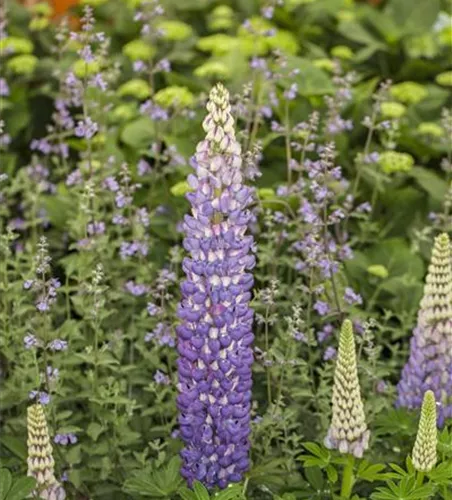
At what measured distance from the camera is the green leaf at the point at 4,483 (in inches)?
129

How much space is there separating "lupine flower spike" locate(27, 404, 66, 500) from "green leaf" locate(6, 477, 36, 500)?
2 centimetres

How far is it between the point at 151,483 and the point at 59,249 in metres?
Result: 1.99

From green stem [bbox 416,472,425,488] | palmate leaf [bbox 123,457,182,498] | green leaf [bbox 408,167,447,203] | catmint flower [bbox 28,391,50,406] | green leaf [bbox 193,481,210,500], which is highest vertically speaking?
green stem [bbox 416,472,425,488]

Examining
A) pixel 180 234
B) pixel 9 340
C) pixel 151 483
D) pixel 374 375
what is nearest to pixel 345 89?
pixel 180 234

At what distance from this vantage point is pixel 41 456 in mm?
3180

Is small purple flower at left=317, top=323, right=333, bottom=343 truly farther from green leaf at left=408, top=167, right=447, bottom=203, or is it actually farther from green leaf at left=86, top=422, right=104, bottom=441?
green leaf at left=408, top=167, right=447, bottom=203

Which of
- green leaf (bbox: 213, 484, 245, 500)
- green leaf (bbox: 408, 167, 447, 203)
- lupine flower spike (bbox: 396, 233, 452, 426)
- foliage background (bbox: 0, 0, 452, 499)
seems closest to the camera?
green leaf (bbox: 213, 484, 245, 500)

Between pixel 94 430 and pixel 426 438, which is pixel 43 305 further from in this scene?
pixel 426 438

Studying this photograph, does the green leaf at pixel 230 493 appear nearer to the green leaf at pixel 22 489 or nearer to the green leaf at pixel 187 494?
the green leaf at pixel 187 494

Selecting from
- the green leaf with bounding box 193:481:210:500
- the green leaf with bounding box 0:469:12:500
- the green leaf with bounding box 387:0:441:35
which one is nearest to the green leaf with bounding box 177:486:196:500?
the green leaf with bounding box 193:481:210:500

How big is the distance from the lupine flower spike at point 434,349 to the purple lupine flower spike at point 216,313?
623mm

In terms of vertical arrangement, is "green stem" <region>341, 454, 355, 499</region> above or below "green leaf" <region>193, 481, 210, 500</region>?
below

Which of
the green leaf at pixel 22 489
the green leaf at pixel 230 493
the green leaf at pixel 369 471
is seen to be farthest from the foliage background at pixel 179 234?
the green leaf at pixel 22 489

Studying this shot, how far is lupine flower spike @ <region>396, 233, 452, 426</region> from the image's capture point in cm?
366
